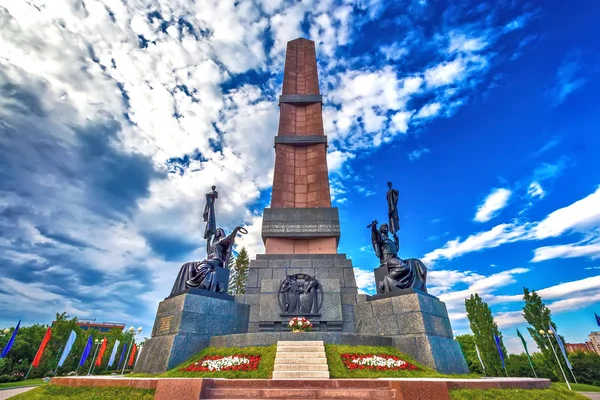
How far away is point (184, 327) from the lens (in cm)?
973

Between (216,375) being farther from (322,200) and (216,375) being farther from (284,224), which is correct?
(322,200)

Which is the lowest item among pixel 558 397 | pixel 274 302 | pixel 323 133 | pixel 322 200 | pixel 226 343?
pixel 558 397

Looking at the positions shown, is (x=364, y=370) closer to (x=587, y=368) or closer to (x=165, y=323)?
(x=165, y=323)

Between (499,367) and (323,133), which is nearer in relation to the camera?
(323,133)

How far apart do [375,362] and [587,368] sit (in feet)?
98.6

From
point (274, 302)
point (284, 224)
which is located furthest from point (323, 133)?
point (274, 302)

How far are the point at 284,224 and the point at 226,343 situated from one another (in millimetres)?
7567

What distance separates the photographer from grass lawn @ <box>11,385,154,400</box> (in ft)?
20.2

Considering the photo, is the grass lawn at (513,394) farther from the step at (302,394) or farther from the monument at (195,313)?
the monument at (195,313)

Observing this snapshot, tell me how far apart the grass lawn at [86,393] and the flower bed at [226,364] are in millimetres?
1955

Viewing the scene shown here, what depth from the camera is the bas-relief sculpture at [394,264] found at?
1127 centimetres

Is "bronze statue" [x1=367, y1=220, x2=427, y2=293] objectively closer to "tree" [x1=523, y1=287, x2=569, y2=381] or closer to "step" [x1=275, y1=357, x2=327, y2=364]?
"step" [x1=275, y1=357, x2=327, y2=364]

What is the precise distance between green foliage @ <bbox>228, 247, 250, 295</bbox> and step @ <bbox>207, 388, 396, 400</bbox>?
34813 mm

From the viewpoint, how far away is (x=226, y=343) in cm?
933
